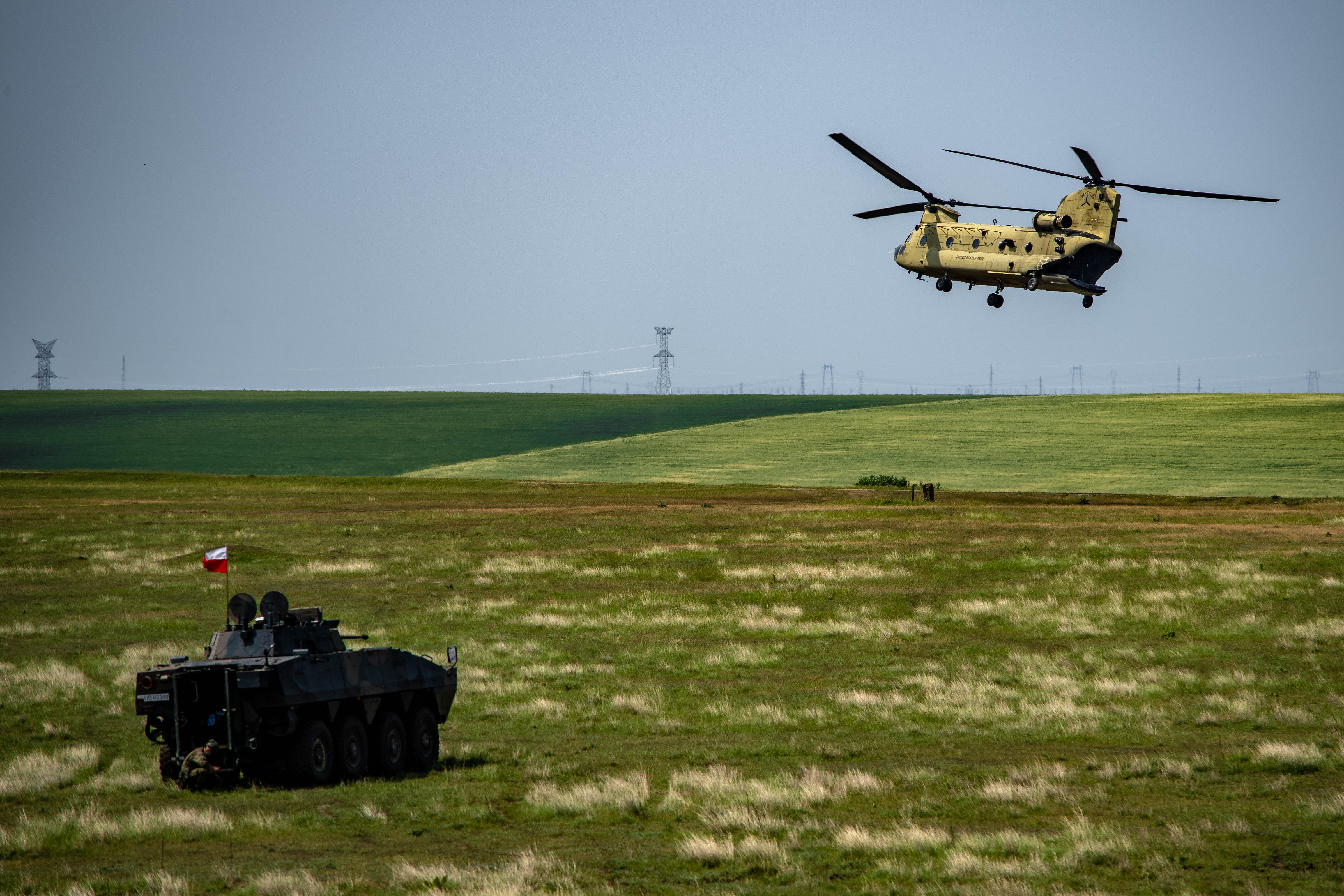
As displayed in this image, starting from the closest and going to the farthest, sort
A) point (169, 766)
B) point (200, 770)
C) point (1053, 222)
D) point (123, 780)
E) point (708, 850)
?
point (708, 850), point (200, 770), point (169, 766), point (123, 780), point (1053, 222)

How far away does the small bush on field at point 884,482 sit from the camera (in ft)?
251

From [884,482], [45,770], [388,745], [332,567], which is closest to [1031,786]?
[388,745]

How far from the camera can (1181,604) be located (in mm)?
36969

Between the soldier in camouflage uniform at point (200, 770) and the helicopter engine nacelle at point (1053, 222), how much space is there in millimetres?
27874

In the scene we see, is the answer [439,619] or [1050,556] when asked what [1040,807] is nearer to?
[439,619]

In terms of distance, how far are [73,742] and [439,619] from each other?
1483cm

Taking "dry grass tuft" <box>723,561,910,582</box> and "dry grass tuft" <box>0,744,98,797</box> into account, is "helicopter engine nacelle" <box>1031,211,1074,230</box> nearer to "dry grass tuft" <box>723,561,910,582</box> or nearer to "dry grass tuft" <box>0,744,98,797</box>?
"dry grass tuft" <box>723,561,910,582</box>

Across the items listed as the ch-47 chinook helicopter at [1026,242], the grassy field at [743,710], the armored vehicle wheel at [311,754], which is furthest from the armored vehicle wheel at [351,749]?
the ch-47 chinook helicopter at [1026,242]

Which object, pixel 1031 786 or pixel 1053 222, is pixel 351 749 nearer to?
pixel 1031 786

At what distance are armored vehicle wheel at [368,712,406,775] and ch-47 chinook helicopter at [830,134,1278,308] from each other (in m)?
20.6

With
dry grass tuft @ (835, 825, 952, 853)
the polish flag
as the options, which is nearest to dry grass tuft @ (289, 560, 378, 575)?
the polish flag

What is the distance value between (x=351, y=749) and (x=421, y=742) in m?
1.33

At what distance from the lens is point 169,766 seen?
17656mm

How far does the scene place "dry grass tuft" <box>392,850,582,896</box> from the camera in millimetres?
12492
